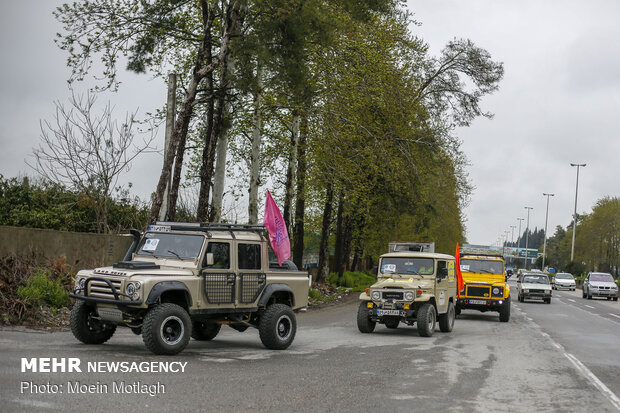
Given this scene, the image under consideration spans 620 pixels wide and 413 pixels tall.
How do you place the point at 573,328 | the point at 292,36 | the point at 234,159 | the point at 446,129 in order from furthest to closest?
1. the point at 446,129
2. the point at 234,159
3. the point at 573,328
4. the point at 292,36

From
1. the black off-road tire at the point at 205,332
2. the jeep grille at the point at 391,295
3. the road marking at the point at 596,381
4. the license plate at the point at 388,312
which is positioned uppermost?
the jeep grille at the point at 391,295

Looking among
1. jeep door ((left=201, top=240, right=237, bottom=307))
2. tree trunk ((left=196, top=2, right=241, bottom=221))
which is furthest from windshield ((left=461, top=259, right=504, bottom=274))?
jeep door ((left=201, top=240, right=237, bottom=307))

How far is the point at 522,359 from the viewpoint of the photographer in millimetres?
12734

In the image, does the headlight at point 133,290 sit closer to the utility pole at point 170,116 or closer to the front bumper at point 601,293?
the utility pole at point 170,116

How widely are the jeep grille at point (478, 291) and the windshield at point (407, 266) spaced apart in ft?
19.2

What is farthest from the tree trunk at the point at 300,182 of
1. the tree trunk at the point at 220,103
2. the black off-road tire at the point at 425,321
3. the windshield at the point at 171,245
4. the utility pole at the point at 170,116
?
the windshield at the point at 171,245

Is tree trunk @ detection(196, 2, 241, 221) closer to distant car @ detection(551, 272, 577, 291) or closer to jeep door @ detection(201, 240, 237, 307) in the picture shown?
jeep door @ detection(201, 240, 237, 307)

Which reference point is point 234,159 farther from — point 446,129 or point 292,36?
point 446,129

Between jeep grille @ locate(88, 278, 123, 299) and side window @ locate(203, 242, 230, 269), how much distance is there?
1.69 meters

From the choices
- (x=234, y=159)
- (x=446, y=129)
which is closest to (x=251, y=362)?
(x=234, y=159)

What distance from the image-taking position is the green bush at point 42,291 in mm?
14617

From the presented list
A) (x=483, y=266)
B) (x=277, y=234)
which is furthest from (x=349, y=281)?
(x=277, y=234)

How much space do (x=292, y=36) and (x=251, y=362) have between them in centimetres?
1104

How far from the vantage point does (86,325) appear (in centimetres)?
1132
